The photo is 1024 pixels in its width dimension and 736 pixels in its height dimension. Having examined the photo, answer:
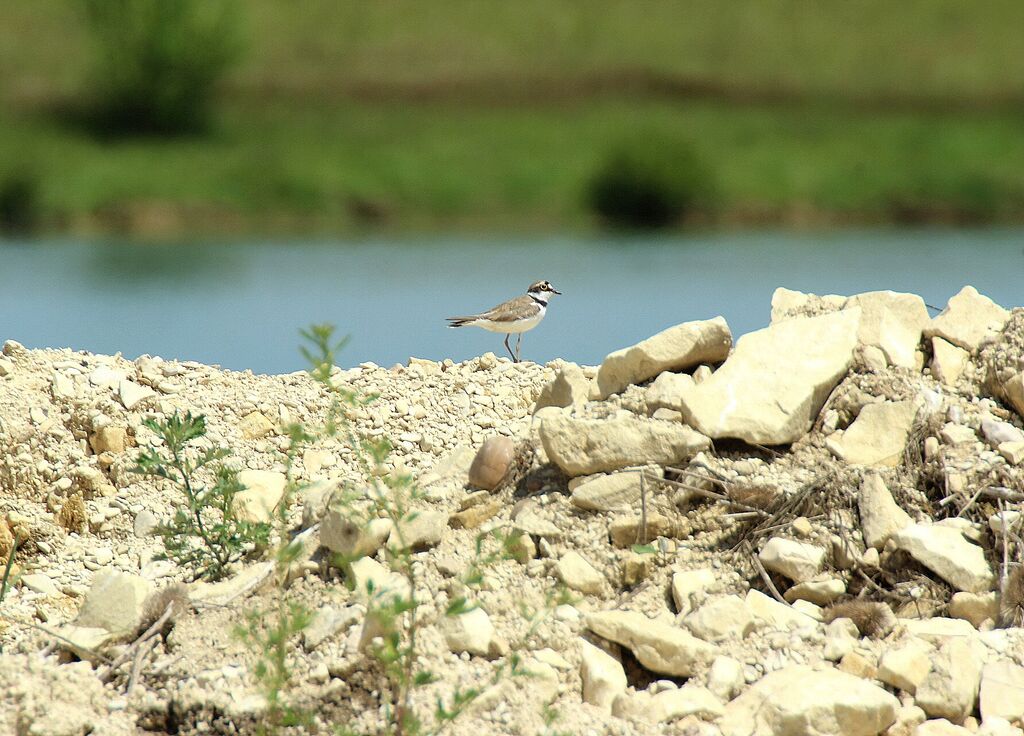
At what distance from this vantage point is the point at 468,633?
16.3 ft

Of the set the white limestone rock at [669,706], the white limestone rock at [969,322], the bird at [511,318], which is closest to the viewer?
the white limestone rock at [669,706]

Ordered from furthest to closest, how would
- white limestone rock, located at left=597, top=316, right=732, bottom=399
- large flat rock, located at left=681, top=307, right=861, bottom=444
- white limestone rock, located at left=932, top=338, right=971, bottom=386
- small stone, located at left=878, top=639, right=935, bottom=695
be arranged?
white limestone rock, located at left=932, top=338, right=971, bottom=386, white limestone rock, located at left=597, top=316, right=732, bottom=399, large flat rock, located at left=681, top=307, right=861, bottom=444, small stone, located at left=878, top=639, right=935, bottom=695

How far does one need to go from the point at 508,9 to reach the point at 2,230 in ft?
62.0

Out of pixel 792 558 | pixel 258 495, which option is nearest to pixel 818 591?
pixel 792 558

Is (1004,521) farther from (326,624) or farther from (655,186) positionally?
(655,186)

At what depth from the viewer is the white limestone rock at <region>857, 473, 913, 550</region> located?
217 inches

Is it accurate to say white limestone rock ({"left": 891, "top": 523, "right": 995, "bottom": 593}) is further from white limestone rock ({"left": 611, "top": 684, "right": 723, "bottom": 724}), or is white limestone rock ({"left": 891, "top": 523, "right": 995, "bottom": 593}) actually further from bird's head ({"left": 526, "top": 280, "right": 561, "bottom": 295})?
bird's head ({"left": 526, "top": 280, "right": 561, "bottom": 295})

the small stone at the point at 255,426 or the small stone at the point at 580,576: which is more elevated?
the small stone at the point at 255,426

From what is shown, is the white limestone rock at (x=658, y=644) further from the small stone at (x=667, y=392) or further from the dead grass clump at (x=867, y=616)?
the small stone at (x=667, y=392)

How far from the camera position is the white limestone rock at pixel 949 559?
534cm

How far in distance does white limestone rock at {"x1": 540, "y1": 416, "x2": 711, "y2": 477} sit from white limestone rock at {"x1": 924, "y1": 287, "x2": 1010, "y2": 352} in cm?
190

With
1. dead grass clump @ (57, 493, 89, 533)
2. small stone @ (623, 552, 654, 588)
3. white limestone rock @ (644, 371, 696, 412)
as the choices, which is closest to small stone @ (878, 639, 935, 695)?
small stone @ (623, 552, 654, 588)

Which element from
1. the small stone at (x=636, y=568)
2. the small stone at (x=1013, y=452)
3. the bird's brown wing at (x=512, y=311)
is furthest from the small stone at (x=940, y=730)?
the bird's brown wing at (x=512, y=311)

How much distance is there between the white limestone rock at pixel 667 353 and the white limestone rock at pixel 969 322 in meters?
1.27
